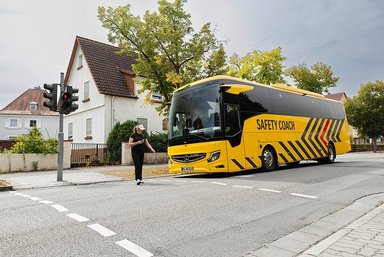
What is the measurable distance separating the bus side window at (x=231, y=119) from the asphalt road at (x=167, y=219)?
3.17 metres

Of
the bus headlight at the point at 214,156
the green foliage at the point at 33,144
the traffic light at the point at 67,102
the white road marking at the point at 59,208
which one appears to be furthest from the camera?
the green foliage at the point at 33,144

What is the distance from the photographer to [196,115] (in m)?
12.2

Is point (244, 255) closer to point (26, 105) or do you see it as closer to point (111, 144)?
point (111, 144)

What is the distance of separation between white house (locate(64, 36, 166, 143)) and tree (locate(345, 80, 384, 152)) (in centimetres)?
3478

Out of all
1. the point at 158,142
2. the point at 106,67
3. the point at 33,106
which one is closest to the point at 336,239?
the point at 158,142

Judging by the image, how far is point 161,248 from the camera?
159 inches

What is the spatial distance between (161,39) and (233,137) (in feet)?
26.4

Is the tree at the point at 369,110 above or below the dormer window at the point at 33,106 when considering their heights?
below

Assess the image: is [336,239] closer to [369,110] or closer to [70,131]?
[70,131]

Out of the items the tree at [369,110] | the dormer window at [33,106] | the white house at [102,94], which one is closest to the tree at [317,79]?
the tree at [369,110]

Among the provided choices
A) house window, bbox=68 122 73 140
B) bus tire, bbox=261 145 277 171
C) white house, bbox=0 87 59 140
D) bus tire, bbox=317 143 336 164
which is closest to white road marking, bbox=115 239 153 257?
bus tire, bbox=261 145 277 171

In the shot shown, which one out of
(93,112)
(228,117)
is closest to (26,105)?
(93,112)

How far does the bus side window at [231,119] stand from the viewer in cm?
1178

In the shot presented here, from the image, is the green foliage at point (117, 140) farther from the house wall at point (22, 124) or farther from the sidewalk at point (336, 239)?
the house wall at point (22, 124)
